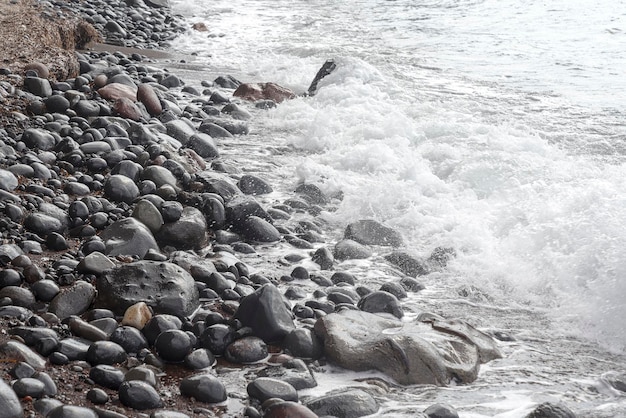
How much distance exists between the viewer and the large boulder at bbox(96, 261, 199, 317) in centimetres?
357

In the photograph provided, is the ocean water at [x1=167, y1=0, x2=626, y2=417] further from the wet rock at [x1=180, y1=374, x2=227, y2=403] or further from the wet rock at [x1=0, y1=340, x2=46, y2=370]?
the wet rock at [x1=0, y1=340, x2=46, y2=370]

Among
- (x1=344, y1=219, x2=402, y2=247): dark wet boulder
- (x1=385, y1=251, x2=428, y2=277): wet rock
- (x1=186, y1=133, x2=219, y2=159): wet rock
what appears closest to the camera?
(x1=385, y1=251, x2=428, y2=277): wet rock

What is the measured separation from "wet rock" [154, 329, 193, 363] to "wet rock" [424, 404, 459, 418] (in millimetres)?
1075

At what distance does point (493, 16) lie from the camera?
15.1 m

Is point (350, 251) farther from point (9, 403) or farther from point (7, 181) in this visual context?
point (9, 403)

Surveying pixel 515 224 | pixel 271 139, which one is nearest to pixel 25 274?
pixel 515 224

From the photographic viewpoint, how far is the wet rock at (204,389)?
3041 mm

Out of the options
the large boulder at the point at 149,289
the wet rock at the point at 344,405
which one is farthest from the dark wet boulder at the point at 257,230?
the wet rock at the point at 344,405

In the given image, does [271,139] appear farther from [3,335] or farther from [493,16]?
[493,16]

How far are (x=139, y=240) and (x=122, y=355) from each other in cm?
116

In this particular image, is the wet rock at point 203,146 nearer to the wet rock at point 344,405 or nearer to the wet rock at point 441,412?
the wet rock at point 344,405

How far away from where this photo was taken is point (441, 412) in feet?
10.0

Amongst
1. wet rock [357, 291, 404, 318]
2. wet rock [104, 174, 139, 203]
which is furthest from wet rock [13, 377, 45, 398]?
wet rock [104, 174, 139, 203]

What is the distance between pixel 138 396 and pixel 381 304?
161cm
